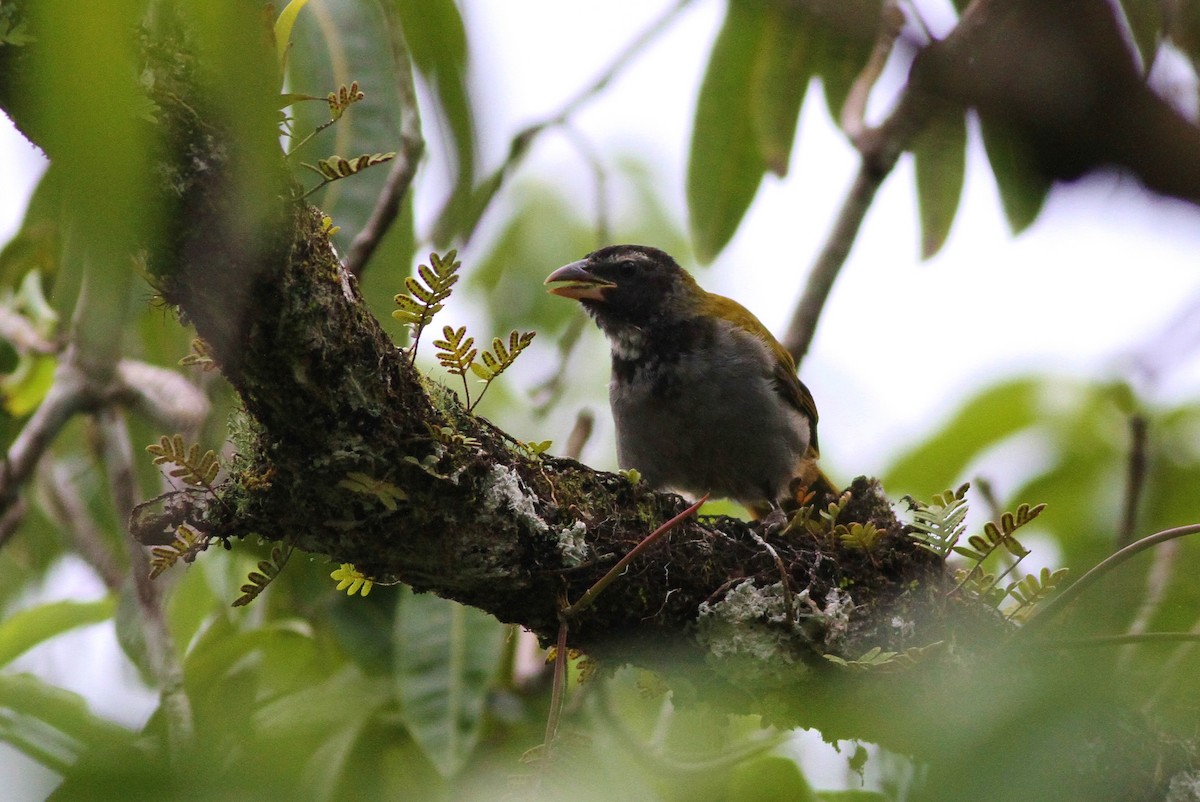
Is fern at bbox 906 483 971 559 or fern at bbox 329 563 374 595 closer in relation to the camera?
fern at bbox 329 563 374 595

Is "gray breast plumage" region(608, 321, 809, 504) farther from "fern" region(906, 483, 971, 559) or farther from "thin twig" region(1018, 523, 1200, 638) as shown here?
"thin twig" region(1018, 523, 1200, 638)

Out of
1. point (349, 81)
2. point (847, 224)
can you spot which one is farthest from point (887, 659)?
point (847, 224)

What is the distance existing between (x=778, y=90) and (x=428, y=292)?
2902 millimetres

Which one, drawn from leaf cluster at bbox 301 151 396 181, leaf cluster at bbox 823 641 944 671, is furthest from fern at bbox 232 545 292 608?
leaf cluster at bbox 823 641 944 671

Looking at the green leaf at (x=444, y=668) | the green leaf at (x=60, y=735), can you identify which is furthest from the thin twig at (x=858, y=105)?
the green leaf at (x=60, y=735)

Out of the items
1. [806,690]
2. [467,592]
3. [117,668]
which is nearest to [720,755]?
[806,690]

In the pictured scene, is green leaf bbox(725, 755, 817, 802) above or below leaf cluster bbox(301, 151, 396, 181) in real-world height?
below

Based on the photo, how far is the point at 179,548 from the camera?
2.53 m

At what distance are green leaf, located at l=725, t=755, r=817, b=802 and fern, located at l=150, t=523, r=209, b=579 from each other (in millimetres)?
1427

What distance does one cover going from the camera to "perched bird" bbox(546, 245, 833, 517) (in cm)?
500

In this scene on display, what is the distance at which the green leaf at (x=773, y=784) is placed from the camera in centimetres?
275

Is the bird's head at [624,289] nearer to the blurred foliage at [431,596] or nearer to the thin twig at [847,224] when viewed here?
the blurred foliage at [431,596]

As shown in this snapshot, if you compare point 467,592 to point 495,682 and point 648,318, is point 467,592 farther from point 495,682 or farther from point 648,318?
point 648,318

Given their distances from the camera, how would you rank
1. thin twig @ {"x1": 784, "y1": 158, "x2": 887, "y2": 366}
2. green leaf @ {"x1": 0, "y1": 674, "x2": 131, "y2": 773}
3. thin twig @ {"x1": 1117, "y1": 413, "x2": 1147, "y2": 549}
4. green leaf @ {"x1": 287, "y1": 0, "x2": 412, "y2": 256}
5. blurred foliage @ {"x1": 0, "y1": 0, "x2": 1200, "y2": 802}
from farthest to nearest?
thin twig @ {"x1": 784, "y1": 158, "x2": 887, "y2": 366} → thin twig @ {"x1": 1117, "y1": 413, "x2": 1147, "y2": 549} → green leaf @ {"x1": 287, "y1": 0, "x2": 412, "y2": 256} → blurred foliage @ {"x1": 0, "y1": 0, "x2": 1200, "y2": 802} → green leaf @ {"x1": 0, "y1": 674, "x2": 131, "y2": 773}
